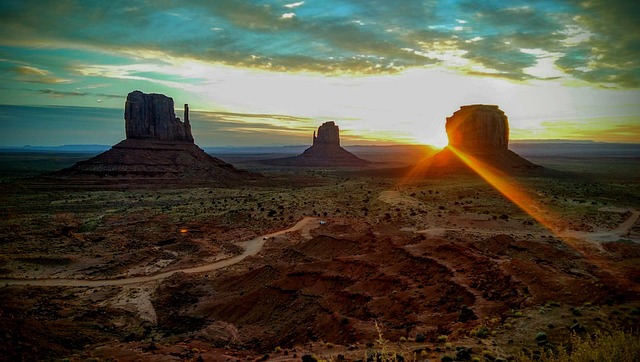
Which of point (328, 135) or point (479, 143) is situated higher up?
point (328, 135)

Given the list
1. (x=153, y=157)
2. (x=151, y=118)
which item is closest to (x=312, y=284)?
(x=153, y=157)

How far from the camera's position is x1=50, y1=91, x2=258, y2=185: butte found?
3209 inches

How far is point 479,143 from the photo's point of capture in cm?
11306

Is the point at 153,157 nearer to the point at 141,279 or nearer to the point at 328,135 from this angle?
the point at 141,279

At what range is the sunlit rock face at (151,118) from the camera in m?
98.0

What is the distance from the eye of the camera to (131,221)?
4300 cm

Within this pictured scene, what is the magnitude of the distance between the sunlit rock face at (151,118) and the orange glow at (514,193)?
284 feet

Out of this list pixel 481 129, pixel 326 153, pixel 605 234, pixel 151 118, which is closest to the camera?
pixel 605 234

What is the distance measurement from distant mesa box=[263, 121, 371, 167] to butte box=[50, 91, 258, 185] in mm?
79895

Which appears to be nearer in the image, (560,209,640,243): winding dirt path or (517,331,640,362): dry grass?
(517,331,640,362): dry grass

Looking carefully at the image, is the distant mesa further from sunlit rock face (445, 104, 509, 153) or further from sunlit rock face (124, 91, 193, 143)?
sunlit rock face (124, 91, 193, 143)

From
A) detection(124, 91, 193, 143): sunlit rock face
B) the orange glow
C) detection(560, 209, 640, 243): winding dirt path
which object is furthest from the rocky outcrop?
detection(560, 209, 640, 243): winding dirt path

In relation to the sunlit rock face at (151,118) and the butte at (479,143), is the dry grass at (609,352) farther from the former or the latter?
the sunlit rock face at (151,118)

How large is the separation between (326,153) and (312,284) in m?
171
